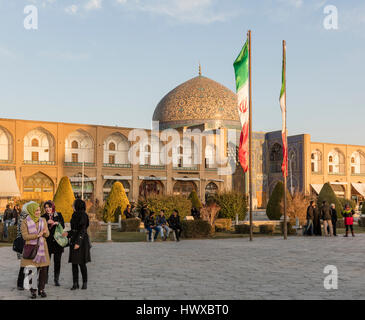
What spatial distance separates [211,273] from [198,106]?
1709 inches

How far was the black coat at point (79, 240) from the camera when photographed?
6941mm

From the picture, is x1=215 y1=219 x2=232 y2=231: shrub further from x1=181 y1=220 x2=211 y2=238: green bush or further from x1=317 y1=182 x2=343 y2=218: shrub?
x1=317 y1=182 x2=343 y2=218: shrub

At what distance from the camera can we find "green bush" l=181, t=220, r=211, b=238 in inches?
663

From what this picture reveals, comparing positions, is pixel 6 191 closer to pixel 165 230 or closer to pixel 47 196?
pixel 47 196

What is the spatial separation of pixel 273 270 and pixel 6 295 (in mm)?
4634

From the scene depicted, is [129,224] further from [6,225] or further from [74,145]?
[74,145]

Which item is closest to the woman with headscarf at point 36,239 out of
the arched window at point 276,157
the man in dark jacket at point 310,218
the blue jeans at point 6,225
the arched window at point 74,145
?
the blue jeans at point 6,225

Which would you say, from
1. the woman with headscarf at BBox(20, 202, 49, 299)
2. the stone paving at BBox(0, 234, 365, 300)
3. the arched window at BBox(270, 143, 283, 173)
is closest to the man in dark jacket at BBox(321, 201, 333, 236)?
the stone paving at BBox(0, 234, 365, 300)

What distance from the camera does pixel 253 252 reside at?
12.2 metres

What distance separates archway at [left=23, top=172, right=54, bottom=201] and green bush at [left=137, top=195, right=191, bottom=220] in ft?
65.0

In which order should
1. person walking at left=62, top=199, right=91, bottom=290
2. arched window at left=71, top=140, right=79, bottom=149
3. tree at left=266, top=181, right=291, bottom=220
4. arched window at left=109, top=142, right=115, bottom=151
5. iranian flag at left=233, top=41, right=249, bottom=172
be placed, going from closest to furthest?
person walking at left=62, top=199, right=91, bottom=290 < iranian flag at left=233, top=41, right=249, bottom=172 < tree at left=266, top=181, right=291, bottom=220 < arched window at left=71, top=140, right=79, bottom=149 < arched window at left=109, top=142, right=115, bottom=151

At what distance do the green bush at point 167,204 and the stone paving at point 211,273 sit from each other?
6653 mm

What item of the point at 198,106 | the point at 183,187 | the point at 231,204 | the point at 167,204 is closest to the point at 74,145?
the point at 183,187

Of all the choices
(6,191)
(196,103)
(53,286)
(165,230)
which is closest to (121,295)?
(53,286)
